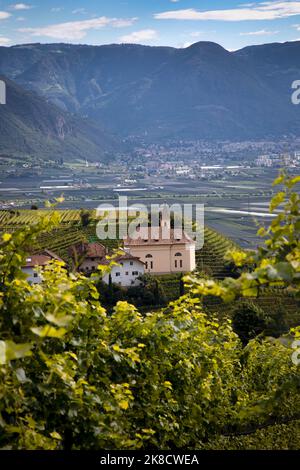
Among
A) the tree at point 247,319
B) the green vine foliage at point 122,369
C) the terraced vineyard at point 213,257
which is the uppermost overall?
the green vine foliage at point 122,369

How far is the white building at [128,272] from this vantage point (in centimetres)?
A: 5494

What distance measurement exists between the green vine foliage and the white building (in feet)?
144

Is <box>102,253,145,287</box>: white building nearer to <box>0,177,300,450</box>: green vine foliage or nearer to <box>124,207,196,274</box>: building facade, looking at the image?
<box>124,207,196,274</box>: building facade

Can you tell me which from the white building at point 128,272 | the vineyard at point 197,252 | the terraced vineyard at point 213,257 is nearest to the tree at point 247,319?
the vineyard at point 197,252

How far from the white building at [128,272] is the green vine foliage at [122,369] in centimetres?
4392

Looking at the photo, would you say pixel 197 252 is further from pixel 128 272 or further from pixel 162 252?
pixel 128 272

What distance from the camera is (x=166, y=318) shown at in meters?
9.30

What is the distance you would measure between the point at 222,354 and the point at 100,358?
400 centimetres

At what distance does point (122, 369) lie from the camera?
732 centimetres

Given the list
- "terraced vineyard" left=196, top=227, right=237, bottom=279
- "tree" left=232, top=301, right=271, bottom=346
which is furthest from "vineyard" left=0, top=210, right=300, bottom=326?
"tree" left=232, top=301, right=271, bottom=346

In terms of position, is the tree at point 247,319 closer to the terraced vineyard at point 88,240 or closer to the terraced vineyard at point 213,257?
the terraced vineyard at point 213,257

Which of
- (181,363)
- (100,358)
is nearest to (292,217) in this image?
(100,358)

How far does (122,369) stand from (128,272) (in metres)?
48.2

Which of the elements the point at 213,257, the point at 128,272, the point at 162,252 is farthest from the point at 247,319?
the point at 213,257
